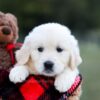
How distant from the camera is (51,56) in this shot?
4.30 m

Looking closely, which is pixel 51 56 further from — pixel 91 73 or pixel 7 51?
pixel 91 73

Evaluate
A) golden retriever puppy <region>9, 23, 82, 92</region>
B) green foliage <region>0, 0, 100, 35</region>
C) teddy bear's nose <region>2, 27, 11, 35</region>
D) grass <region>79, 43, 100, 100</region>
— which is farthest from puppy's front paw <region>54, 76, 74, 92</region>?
green foliage <region>0, 0, 100, 35</region>

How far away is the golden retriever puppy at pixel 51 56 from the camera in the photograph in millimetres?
4305

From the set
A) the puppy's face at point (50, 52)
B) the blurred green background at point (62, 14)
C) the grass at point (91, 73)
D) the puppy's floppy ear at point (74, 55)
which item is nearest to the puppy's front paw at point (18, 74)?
the puppy's face at point (50, 52)

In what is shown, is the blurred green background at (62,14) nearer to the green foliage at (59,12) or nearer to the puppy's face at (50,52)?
the green foliage at (59,12)

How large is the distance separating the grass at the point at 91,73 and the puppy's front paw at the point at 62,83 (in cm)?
547

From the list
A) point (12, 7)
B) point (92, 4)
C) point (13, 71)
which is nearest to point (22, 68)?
point (13, 71)

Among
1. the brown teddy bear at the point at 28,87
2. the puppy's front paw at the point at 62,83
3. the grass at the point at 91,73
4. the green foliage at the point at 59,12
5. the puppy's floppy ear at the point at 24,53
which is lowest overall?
the green foliage at the point at 59,12

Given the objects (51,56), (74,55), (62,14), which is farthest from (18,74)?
(62,14)

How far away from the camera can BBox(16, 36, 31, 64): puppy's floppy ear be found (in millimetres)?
4387

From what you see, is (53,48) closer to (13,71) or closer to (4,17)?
(13,71)

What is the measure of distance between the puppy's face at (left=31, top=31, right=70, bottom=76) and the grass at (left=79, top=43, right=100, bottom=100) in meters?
5.52

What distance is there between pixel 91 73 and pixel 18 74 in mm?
8954

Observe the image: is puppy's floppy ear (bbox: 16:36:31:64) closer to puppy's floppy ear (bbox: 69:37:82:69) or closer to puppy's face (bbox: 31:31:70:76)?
puppy's face (bbox: 31:31:70:76)
